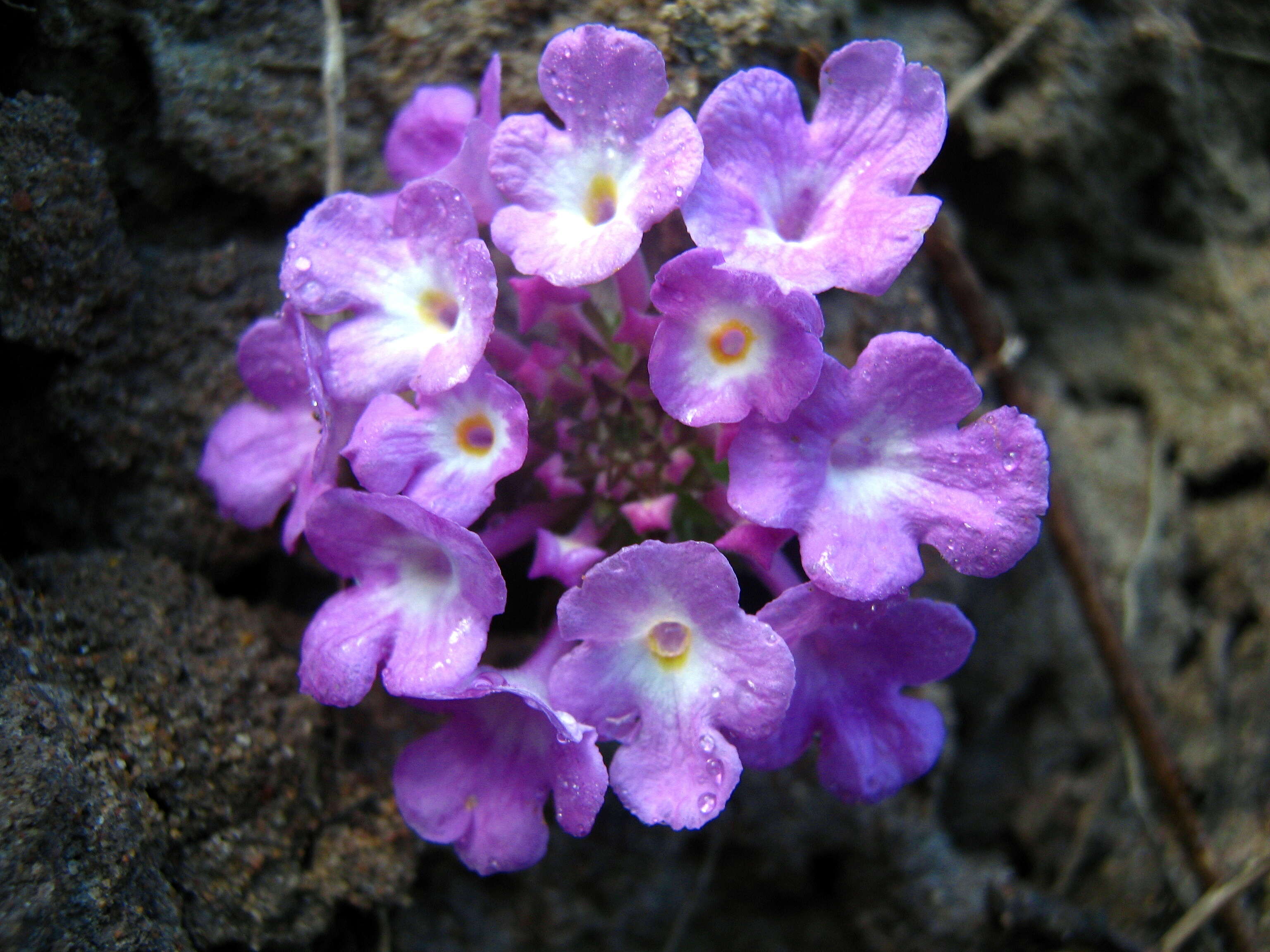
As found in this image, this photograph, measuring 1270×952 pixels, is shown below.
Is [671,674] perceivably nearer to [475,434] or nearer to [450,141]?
[475,434]

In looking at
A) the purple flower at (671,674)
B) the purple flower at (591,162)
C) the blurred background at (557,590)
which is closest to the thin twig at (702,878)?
the blurred background at (557,590)

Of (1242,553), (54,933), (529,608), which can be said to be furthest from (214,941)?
(1242,553)

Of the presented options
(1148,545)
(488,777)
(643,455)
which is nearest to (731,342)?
(643,455)

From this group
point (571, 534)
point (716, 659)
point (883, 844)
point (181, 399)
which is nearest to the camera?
point (716, 659)

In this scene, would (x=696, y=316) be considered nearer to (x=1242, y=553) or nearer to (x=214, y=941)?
(x=214, y=941)

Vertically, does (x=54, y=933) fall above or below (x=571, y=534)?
below

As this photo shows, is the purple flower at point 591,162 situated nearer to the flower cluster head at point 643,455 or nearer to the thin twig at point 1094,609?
the flower cluster head at point 643,455
